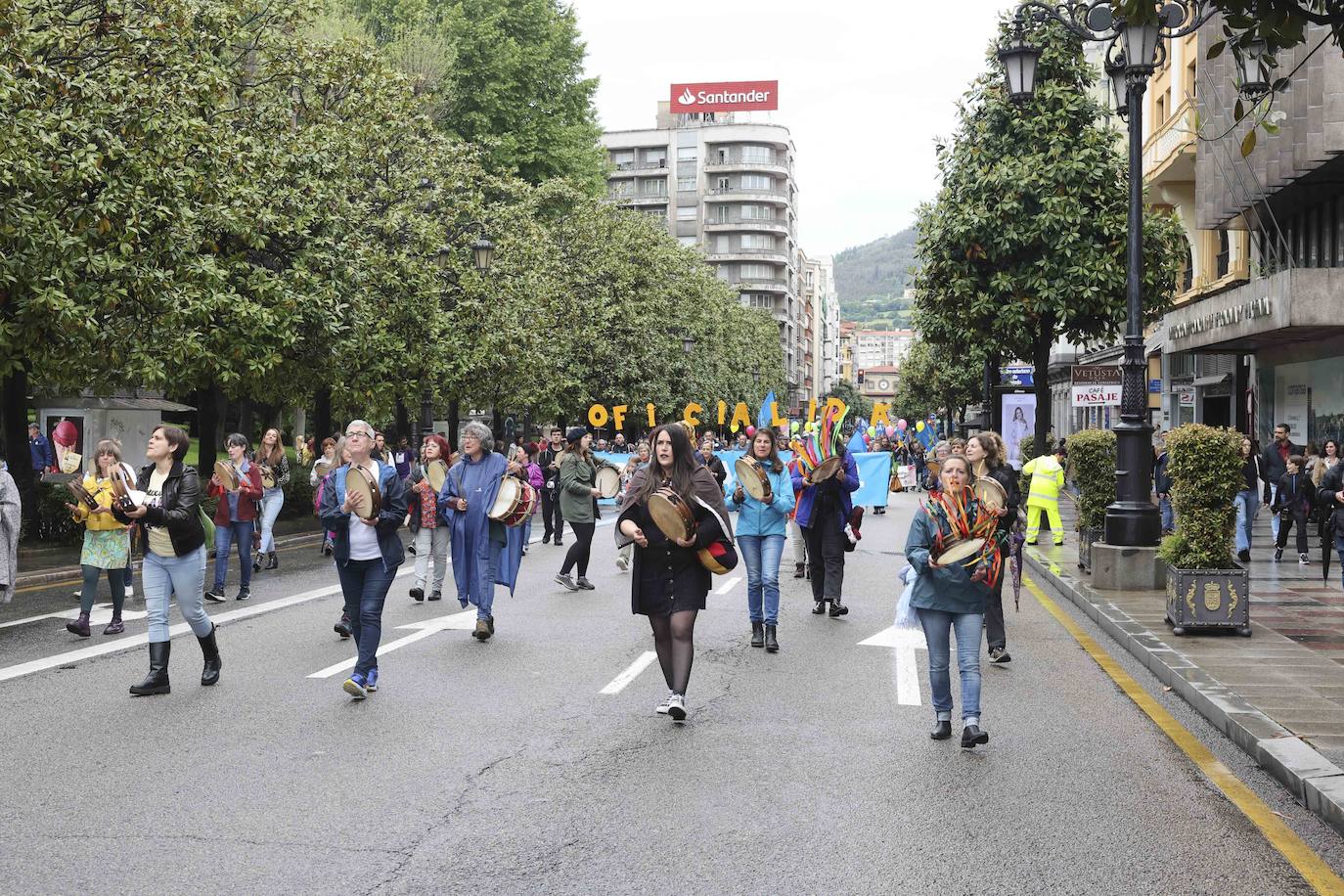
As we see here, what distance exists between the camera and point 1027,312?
2642cm

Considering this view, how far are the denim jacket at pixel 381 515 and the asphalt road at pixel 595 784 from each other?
0.93m

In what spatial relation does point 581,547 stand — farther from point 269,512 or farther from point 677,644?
point 677,644

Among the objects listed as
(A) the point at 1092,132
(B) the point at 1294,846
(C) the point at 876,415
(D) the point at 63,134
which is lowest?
(B) the point at 1294,846

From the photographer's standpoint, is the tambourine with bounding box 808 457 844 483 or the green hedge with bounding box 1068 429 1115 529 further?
the green hedge with bounding box 1068 429 1115 529

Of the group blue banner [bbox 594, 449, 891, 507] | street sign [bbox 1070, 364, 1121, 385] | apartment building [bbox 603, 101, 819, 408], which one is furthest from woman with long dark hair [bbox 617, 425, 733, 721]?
apartment building [bbox 603, 101, 819, 408]

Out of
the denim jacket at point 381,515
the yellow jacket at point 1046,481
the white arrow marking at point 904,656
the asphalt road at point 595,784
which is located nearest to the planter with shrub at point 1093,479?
the yellow jacket at point 1046,481

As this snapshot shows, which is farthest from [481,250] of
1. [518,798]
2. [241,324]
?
[518,798]

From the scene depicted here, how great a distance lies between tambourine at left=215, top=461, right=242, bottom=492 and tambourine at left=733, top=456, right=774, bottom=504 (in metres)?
6.27

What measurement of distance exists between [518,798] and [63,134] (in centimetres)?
1403

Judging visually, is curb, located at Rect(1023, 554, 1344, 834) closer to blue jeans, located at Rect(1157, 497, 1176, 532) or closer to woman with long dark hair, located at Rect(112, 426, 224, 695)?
woman with long dark hair, located at Rect(112, 426, 224, 695)

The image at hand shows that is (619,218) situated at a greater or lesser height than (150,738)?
greater

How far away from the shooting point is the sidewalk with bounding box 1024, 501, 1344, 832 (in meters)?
6.70

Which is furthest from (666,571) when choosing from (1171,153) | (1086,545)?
(1171,153)

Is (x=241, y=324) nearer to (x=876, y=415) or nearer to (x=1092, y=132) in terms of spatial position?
(x=1092, y=132)
